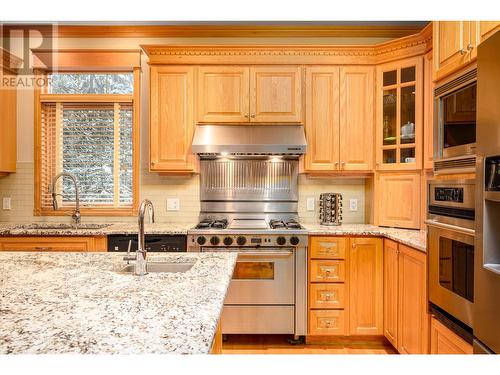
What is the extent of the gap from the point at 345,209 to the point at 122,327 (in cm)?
298

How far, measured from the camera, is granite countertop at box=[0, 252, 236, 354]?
82 centimetres

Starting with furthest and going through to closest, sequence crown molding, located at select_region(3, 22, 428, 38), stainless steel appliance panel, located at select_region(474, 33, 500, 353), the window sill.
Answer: the window sill
crown molding, located at select_region(3, 22, 428, 38)
stainless steel appliance panel, located at select_region(474, 33, 500, 353)

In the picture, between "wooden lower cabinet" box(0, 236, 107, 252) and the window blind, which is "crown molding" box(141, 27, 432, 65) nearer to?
the window blind

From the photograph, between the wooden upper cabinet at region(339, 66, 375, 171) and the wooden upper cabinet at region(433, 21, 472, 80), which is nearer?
the wooden upper cabinet at region(433, 21, 472, 80)

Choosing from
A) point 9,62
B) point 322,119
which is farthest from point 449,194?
point 9,62

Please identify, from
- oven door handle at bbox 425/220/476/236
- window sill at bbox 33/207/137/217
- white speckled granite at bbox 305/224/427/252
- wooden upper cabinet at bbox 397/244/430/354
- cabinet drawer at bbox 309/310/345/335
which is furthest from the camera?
window sill at bbox 33/207/137/217

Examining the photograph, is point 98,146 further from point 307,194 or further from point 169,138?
point 307,194

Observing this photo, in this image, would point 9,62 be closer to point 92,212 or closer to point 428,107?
point 92,212

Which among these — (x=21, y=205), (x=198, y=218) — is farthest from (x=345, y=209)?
(x=21, y=205)

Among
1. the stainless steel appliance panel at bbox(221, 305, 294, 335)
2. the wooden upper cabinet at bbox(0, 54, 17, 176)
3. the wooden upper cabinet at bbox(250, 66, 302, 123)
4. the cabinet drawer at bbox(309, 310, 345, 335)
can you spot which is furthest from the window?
the cabinet drawer at bbox(309, 310, 345, 335)

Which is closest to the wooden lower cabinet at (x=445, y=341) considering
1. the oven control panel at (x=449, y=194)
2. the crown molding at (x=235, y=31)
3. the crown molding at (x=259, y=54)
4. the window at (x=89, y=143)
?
the oven control panel at (x=449, y=194)

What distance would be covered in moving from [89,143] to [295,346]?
9.54ft

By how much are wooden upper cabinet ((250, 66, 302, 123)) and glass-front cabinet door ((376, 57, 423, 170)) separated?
0.77 m

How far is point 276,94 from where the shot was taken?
3.28 meters
